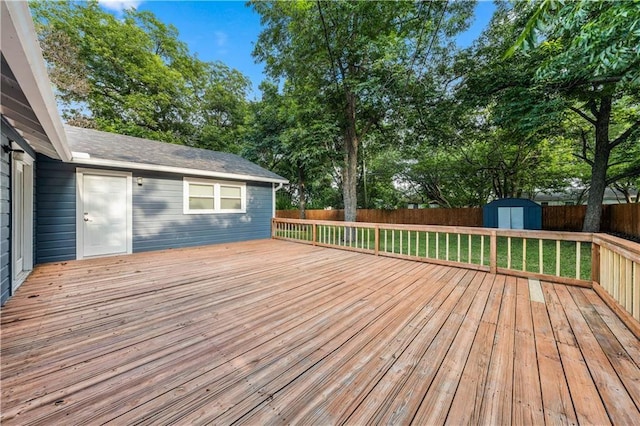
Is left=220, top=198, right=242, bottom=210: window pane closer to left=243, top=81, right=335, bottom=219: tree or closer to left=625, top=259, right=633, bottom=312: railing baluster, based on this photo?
left=243, top=81, right=335, bottom=219: tree

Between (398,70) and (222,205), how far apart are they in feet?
20.8

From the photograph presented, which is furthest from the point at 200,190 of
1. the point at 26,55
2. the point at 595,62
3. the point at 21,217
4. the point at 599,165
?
the point at 599,165

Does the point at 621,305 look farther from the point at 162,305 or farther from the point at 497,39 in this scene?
the point at 497,39

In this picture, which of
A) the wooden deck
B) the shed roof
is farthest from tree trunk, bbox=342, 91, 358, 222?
the wooden deck

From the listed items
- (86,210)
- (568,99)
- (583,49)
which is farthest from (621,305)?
(86,210)

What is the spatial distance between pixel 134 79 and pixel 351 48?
12395 millimetres

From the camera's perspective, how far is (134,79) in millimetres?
13070

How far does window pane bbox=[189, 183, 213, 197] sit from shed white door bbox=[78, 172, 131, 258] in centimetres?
138

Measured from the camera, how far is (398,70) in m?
6.80

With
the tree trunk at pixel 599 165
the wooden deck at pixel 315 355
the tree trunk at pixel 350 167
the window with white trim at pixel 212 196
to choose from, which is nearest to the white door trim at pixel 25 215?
the wooden deck at pixel 315 355

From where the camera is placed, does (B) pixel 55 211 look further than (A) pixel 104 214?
No

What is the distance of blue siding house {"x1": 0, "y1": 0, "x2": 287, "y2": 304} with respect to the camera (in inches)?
79.2

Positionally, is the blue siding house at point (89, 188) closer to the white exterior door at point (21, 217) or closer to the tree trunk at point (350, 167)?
the white exterior door at point (21, 217)

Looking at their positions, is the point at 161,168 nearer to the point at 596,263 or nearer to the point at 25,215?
the point at 25,215
